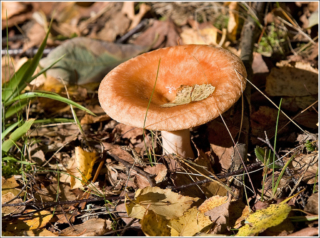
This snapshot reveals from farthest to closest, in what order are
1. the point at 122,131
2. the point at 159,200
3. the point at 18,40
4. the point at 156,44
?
the point at 18,40 < the point at 156,44 < the point at 122,131 < the point at 159,200

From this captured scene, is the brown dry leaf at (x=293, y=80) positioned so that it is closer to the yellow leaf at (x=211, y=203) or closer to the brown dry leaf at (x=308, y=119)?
the brown dry leaf at (x=308, y=119)

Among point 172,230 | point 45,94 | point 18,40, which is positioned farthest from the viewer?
point 18,40

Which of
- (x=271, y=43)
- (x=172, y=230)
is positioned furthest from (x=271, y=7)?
(x=172, y=230)

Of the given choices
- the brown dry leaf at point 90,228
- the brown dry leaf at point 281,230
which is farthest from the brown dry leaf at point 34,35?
the brown dry leaf at point 281,230

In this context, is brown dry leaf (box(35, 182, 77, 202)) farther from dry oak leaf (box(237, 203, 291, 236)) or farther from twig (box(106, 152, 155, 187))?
dry oak leaf (box(237, 203, 291, 236))

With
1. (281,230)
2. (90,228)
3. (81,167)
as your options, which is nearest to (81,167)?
(81,167)

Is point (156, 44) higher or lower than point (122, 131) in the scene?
higher

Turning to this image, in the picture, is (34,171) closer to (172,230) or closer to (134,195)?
(134,195)

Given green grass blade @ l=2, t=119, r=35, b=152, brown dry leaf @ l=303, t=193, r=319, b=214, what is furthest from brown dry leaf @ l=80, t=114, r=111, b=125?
brown dry leaf @ l=303, t=193, r=319, b=214
